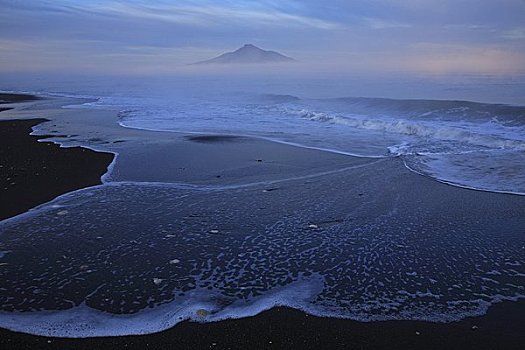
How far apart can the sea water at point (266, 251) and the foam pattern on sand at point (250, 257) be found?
2 centimetres

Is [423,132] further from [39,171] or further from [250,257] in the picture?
[39,171]

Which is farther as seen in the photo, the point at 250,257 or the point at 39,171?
the point at 39,171

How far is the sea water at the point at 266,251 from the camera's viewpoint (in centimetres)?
407

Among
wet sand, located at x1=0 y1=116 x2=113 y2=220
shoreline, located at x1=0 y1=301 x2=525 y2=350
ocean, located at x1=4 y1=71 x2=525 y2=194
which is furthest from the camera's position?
ocean, located at x1=4 y1=71 x2=525 y2=194

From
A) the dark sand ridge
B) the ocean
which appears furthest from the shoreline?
the ocean

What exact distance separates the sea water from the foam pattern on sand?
0.02m

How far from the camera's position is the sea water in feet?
13.4

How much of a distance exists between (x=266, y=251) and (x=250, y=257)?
26 cm

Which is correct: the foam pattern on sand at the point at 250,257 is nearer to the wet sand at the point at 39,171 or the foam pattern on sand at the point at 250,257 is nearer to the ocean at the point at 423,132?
the wet sand at the point at 39,171

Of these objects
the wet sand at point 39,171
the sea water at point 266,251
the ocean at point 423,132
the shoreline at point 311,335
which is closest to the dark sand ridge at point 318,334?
the shoreline at point 311,335

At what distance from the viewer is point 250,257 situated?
5.16 meters

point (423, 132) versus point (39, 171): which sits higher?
point (423, 132)

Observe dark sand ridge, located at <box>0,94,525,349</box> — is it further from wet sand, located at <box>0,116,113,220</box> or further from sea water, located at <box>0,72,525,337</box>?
wet sand, located at <box>0,116,113,220</box>

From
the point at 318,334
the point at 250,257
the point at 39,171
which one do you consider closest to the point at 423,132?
the point at 250,257
